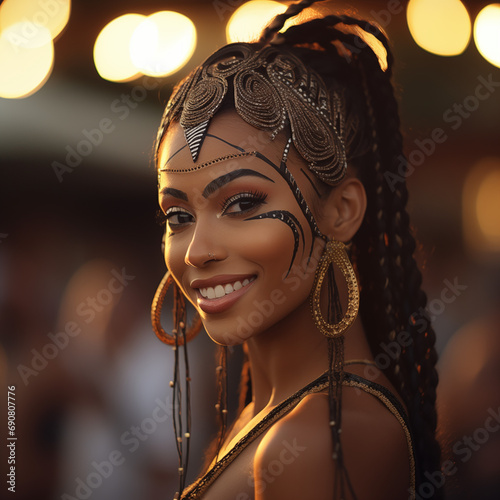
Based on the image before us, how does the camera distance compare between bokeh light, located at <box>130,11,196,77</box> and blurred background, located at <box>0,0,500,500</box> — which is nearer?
blurred background, located at <box>0,0,500,500</box>

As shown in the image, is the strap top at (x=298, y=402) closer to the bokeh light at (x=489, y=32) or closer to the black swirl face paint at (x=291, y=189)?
the black swirl face paint at (x=291, y=189)

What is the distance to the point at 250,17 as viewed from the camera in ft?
7.27

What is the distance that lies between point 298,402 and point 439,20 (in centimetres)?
178

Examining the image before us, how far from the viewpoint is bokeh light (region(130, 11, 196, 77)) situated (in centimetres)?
A: 263

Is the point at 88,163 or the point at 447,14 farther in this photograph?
the point at 88,163

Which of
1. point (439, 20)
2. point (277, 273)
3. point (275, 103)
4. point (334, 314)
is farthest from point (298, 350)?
point (439, 20)

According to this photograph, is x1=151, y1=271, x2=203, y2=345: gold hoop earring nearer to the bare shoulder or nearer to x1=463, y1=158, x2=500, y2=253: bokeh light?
the bare shoulder

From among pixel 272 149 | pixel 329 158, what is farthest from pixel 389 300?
pixel 272 149

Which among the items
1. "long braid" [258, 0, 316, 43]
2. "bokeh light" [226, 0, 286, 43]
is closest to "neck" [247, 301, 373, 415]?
"long braid" [258, 0, 316, 43]

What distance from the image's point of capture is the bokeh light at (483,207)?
9.54 ft

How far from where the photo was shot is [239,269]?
4.90 ft

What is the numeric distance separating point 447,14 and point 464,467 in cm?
189

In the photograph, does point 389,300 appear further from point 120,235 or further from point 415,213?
point 120,235

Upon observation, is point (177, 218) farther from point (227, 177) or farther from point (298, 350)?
point (298, 350)
